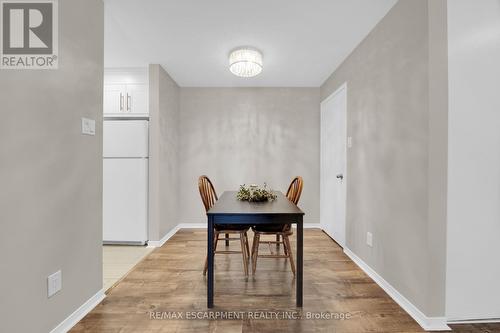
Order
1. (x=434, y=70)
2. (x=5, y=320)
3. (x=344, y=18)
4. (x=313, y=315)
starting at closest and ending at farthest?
(x=5, y=320) < (x=434, y=70) < (x=313, y=315) < (x=344, y=18)

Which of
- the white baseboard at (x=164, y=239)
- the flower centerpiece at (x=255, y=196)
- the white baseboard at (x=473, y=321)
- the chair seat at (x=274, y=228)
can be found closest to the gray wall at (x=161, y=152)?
the white baseboard at (x=164, y=239)

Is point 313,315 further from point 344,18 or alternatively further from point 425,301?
point 344,18

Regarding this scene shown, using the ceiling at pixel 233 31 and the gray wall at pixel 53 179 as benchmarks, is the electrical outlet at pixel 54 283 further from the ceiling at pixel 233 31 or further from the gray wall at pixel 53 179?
the ceiling at pixel 233 31

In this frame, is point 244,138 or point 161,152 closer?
point 161,152

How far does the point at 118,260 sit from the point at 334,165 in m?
3.03

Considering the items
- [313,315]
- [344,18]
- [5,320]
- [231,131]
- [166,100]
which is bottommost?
[313,315]

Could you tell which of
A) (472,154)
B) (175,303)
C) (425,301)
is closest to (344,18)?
(472,154)

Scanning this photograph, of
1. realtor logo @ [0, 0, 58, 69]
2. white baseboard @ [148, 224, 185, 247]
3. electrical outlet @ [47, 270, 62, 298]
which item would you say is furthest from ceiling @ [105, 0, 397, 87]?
white baseboard @ [148, 224, 185, 247]

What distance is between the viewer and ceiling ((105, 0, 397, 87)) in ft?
7.41

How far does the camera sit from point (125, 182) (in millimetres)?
3490

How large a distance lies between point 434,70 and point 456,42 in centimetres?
24

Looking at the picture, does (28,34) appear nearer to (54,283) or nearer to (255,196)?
(54,283)

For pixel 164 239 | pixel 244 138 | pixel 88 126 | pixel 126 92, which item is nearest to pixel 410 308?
pixel 88 126

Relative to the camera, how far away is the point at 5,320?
1.30 meters
